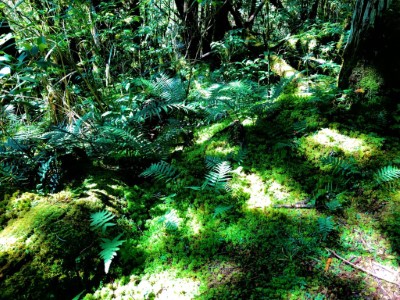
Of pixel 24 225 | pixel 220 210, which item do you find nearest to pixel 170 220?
pixel 220 210

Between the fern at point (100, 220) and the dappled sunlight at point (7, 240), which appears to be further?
the fern at point (100, 220)

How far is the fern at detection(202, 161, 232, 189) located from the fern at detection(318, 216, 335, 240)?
952mm

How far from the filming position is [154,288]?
Answer: 1966 mm

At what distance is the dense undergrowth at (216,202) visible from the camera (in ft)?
6.33

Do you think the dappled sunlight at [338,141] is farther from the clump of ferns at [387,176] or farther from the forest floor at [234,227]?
the clump of ferns at [387,176]

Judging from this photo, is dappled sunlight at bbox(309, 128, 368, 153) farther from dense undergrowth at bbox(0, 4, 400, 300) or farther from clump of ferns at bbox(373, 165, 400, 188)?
clump of ferns at bbox(373, 165, 400, 188)

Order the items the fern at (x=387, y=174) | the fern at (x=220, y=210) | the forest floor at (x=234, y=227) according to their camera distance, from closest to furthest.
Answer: the forest floor at (x=234, y=227), the fern at (x=387, y=174), the fern at (x=220, y=210)

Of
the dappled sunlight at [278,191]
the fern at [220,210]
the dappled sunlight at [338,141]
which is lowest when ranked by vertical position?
the fern at [220,210]

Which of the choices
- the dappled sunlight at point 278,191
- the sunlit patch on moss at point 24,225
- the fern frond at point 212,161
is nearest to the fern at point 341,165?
the dappled sunlight at point 278,191

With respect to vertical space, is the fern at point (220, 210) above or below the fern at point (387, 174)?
below

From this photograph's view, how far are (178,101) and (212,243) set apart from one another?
247 cm

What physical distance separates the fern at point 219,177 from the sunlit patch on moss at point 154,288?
97 cm

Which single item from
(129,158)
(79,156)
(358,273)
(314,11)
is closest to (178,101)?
(129,158)

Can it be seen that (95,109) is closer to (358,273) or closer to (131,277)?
(131,277)
